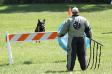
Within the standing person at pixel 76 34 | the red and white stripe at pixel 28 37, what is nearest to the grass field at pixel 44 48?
the standing person at pixel 76 34

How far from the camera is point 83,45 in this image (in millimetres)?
14094

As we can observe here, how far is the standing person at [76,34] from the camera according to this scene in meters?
13.9

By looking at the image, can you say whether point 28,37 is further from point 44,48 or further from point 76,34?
point 44,48

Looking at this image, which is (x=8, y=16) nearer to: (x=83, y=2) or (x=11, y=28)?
(x=11, y=28)

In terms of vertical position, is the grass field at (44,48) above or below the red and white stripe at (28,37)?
below

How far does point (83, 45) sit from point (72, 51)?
1.26 feet

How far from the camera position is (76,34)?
46.0 feet

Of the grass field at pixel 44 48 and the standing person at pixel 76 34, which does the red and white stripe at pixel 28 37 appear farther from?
the standing person at pixel 76 34

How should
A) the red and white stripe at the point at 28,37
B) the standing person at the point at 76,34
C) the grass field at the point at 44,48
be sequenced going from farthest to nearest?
the red and white stripe at the point at 28,37 < the grass field at the point at 44,48 < the standing person at the point at 76,34

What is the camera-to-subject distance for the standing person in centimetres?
1393

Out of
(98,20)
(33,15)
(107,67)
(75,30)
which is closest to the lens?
(75,30)

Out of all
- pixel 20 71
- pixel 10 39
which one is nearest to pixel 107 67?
pixel 20 71

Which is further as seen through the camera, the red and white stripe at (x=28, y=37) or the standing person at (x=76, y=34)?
the red and white stripe at (x=28, y=37)

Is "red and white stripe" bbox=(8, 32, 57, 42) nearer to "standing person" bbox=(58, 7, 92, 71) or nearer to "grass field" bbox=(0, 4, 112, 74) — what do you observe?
"grass field" bbox=(0, 4, 112, 74)
